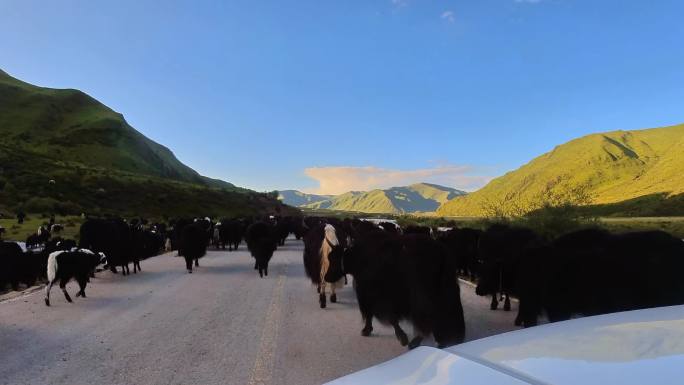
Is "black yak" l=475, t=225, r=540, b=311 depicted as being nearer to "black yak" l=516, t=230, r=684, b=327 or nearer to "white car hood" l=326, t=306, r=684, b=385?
"black yak" l=516, t=230, r=684, b=327

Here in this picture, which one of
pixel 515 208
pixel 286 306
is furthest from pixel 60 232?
pixel 515 208

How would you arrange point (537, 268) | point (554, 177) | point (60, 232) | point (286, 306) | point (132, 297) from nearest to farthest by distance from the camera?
point (537, 268), point (286, 306), point (132, 297), point (60, 232), point (554, 177)

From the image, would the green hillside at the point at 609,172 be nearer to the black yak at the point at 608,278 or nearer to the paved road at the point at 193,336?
the paved road at the point at 193,336

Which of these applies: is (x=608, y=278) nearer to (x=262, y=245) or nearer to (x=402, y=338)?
(x=402, y=338)

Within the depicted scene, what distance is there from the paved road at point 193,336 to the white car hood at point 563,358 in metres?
3.87

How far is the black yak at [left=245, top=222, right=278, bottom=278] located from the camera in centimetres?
1605

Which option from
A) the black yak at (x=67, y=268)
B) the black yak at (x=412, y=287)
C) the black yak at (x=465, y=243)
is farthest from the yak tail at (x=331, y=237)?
the black yak at (x=67, y=268)

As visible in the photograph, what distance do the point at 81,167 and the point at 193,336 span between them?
73.8 m

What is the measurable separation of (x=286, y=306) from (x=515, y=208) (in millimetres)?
20534

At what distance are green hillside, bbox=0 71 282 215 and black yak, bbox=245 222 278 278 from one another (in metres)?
37.7

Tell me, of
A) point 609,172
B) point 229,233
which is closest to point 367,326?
point 229,233

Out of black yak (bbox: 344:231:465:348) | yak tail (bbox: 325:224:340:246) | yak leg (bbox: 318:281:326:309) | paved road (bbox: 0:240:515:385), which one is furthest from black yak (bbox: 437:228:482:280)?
black yak (bbox: 344:231:465:348)

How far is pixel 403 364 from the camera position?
2.08m

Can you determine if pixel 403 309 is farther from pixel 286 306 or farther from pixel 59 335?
pixel 59 335
